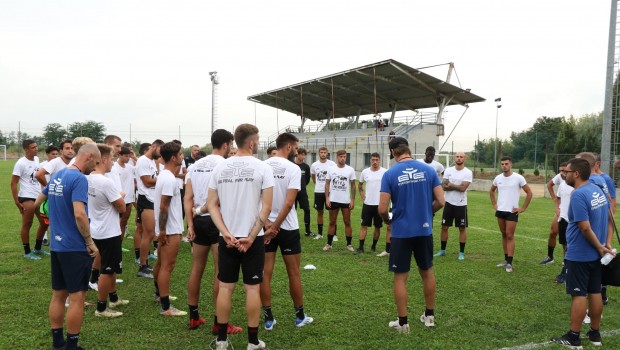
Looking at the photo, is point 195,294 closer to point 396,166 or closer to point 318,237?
point 396,166

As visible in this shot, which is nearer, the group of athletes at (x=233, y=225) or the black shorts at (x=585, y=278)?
the group of athletes at (x=233, y=225)

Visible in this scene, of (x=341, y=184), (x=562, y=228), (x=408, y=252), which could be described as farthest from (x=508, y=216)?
(x=408, y=252)

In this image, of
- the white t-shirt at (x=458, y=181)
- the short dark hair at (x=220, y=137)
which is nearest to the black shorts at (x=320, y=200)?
the white t-shirt at (x=458, y=181)

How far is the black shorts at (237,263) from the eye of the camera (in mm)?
3756

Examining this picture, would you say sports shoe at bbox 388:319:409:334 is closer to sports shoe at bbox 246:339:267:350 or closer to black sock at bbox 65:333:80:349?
sports shoe at bbox 246:339:267:350

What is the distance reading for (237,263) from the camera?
3.80 meters

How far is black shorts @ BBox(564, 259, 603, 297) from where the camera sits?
4.20m

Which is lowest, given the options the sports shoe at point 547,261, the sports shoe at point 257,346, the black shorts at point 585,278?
the sports shoe at point 547,261

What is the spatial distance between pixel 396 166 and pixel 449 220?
411cm

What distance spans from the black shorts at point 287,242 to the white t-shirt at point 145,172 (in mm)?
2786

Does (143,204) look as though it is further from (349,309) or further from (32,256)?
(349,309)

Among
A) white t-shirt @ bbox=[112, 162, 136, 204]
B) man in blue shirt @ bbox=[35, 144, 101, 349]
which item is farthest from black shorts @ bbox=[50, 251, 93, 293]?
white t-shirt @ bbox=[112, 162, 136, 204]

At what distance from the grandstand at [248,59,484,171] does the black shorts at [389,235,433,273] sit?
2245 centimetres

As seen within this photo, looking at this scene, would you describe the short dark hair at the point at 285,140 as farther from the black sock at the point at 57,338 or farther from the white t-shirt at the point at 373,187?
the white t-shirt at the point at 373,187
